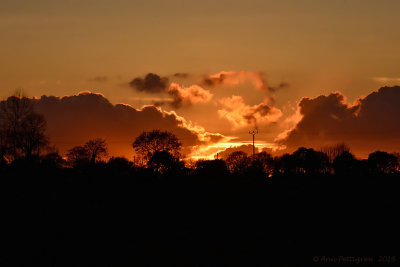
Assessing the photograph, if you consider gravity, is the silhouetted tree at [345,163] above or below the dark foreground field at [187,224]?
above

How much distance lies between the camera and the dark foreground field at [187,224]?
151 feet

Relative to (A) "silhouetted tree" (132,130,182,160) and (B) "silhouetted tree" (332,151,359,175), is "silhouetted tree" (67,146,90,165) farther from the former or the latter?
(B) "silhouetted tree" (332,151,359,175)

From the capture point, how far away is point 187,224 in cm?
5806

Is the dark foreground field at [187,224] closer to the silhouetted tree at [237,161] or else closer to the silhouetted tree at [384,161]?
the silhouetted tree at [237,161]

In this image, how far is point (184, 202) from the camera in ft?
230

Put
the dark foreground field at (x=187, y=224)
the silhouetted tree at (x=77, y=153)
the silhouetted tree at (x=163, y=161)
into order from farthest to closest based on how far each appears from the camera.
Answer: the silhouetted tree at (x=77, y=153), the silhouetted tree at (x=163, y=161), the dark foreground field at (x=187, y=224)

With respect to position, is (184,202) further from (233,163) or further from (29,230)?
(233,163)

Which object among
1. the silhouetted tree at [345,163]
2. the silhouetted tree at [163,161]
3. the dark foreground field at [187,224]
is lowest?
the dark foreground field at [187,224]

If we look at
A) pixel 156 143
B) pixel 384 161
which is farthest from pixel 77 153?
pixel 384 161

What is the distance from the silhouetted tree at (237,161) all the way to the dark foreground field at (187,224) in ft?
350

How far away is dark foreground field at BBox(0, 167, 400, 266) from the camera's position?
4603cm

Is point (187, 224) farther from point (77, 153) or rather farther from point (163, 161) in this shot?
point (77, 153)

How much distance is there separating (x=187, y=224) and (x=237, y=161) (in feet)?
445

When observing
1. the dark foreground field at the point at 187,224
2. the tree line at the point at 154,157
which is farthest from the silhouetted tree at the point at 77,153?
the dark foreground field at the point at 187,224
